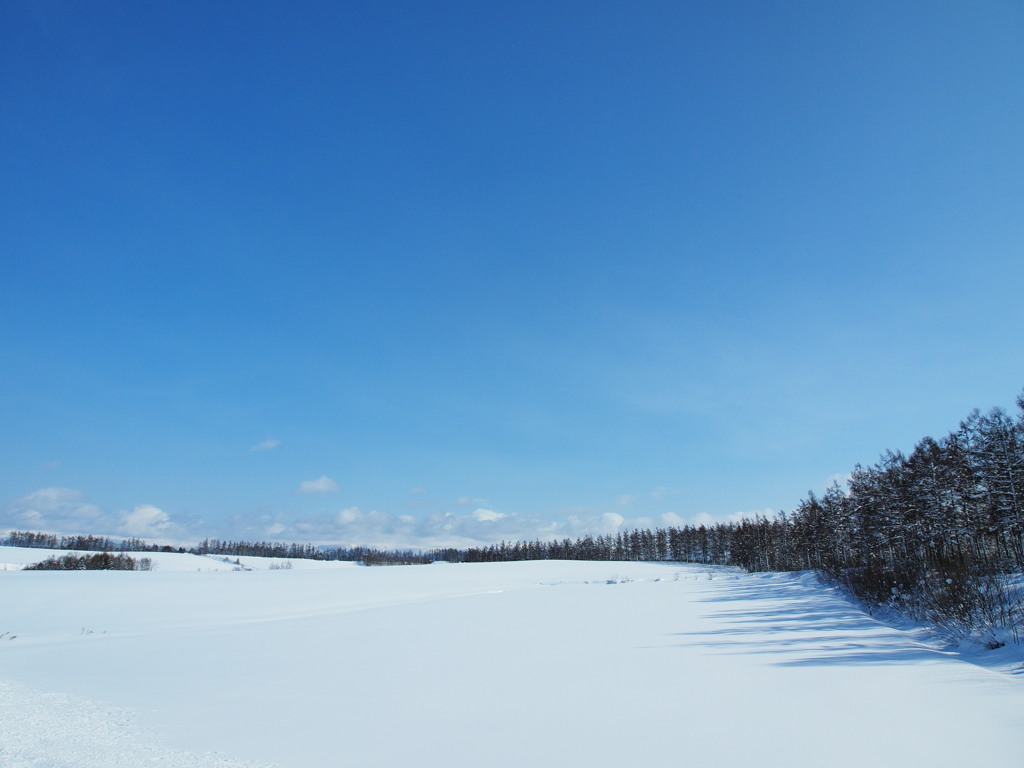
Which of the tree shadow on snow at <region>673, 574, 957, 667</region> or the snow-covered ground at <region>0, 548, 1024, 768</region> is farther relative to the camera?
the tree shadow on snow at <region>673, 574, 957, 667</region>

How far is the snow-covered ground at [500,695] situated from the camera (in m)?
5.20

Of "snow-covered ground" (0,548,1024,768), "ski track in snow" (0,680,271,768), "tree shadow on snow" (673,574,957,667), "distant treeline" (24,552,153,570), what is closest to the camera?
"ski track in snow" (0,680,271,768)

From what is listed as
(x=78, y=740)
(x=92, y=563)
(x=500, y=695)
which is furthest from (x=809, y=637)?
(x=92, y=563)

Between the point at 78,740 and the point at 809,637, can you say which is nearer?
the point at 78,740

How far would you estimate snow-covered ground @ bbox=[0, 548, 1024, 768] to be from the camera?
17.1 feet

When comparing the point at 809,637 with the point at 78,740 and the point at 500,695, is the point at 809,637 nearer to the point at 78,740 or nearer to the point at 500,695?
the point at 500,695

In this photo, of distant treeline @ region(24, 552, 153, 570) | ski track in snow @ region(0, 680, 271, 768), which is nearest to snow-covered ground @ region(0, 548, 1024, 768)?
ski track in snow @ region(0, 680, 271, 768)

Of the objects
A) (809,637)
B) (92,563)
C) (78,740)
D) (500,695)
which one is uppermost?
(78,740)

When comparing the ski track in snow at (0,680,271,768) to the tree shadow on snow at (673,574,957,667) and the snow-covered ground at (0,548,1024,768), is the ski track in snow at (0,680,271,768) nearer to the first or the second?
the snow-covered ground at (0,548,1024,768)

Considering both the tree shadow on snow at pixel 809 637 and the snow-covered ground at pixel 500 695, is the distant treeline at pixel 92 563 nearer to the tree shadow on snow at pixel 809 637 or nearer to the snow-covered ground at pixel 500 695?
the snow-covered ground at pixel 500 695

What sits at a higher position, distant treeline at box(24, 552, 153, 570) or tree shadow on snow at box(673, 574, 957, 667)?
tree shadow on snow at box(673, 574, 957, 667)

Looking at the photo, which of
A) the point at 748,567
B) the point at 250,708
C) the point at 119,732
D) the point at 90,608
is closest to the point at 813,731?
the point at 250,708

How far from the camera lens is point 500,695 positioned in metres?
7.67

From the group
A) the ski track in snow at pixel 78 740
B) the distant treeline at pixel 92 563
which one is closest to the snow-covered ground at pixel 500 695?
the ski track in snow at pixel 78 740
